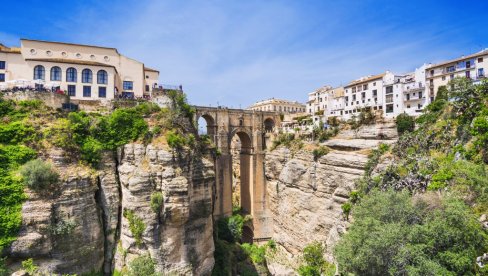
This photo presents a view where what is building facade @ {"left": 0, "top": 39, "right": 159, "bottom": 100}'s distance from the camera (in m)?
24.9

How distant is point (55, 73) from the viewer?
25.5 metres

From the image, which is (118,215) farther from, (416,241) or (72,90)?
(416,241)

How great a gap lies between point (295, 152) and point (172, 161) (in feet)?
64.8

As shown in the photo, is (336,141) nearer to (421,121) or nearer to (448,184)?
(421,121)

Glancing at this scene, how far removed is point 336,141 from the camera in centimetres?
3175

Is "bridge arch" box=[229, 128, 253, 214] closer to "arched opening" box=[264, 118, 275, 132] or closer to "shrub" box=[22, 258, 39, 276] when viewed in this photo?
"arched opening" box=[264, 118, 275, 132]

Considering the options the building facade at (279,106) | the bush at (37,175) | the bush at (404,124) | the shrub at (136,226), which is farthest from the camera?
the building facade at (279,106)

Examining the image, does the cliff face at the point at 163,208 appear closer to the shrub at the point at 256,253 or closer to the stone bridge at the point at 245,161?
the shrub at the point at 256,253

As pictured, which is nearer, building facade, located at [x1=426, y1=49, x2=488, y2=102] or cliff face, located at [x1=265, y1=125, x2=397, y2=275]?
cliff face, located at [x1=265, y1=125, x2=397, y2=275]

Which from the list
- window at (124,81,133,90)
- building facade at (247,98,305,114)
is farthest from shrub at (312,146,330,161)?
building facade at (247,98,305,114)

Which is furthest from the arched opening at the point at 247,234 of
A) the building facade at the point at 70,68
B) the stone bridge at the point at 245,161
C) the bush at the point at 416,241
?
the bush at the point at 416,241

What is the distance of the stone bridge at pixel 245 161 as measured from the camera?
3794 centimetres

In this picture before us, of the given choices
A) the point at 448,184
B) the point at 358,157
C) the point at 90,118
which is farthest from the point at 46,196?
the point at 358,157

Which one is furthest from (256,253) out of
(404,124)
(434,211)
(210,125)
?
Answer: (434,211)
